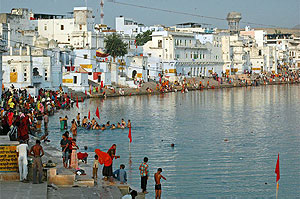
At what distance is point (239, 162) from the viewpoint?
2027 cm

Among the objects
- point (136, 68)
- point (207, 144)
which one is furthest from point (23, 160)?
point (136, 68)

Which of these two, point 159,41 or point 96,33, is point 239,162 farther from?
point 159,41

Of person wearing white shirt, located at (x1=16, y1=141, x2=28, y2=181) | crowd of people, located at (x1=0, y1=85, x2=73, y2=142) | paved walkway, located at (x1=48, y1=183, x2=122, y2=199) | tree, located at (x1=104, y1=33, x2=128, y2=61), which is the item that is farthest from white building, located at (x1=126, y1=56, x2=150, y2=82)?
person wearing white shirt, located at (x1=16, y1=141, x2=28, y2=181)

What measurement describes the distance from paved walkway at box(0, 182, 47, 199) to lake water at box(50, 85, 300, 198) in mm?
3810

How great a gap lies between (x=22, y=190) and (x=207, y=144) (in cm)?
1386

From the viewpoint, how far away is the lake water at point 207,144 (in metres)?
16.7

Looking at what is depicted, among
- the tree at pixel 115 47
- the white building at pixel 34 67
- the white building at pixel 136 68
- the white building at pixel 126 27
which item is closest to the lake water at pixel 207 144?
the white building at pixel 34 67

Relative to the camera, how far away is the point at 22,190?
12.1 meters

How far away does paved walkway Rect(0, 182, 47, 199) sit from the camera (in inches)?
457

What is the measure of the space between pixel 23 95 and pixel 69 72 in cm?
1457

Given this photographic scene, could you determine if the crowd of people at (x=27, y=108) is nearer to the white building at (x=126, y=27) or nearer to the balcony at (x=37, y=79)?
the balcony at (x=37, y=79)

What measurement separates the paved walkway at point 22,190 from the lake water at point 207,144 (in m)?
3.81

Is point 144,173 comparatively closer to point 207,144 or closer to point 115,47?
point 207,144

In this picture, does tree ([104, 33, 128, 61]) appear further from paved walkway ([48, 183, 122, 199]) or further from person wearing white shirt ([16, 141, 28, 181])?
person wearing white shirt ([16, 141, 28, 181])
